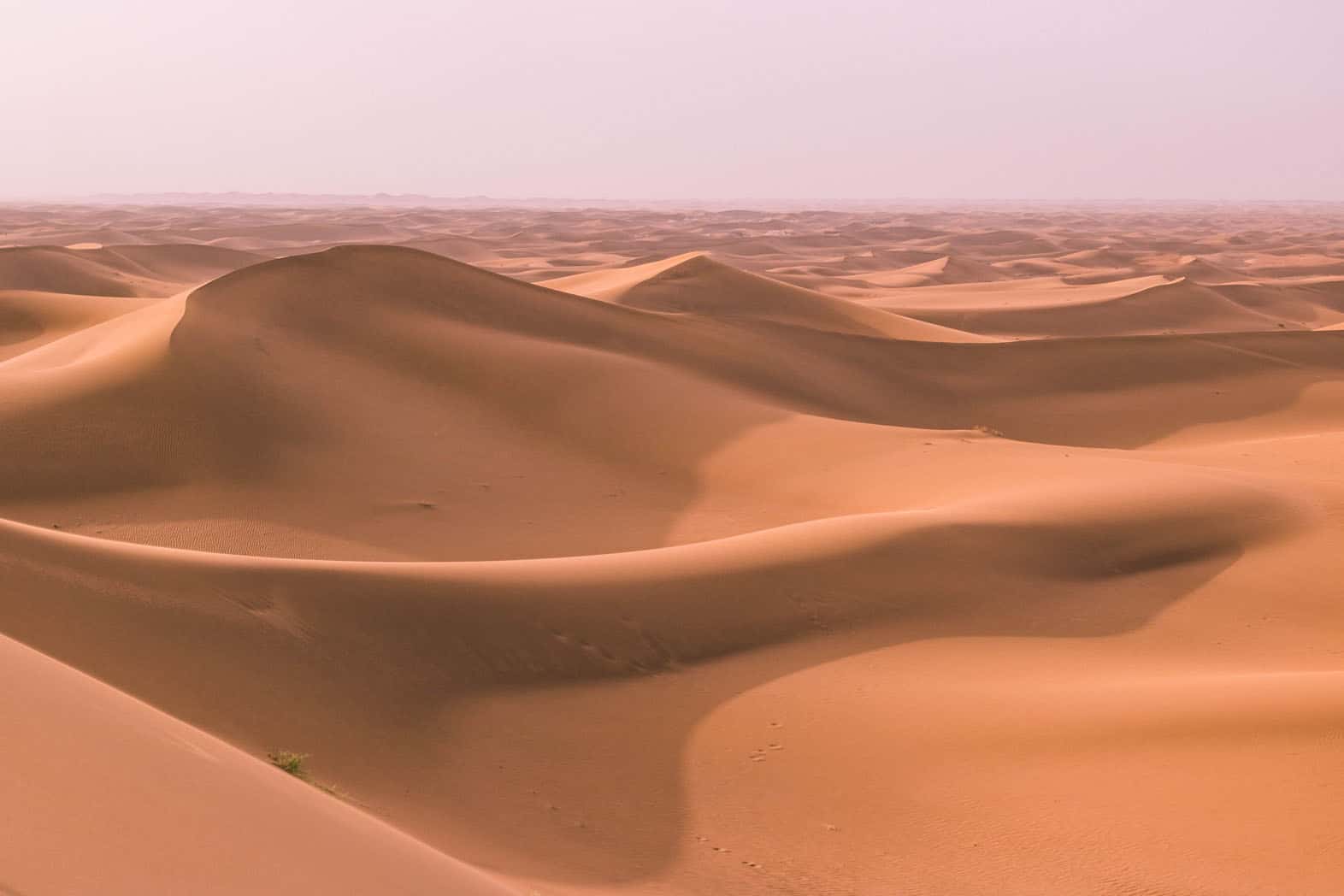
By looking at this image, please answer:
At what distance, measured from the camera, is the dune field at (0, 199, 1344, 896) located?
20.3 ft

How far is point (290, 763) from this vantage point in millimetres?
6328

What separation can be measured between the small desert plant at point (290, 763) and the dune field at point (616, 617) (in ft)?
Answer: 0.62

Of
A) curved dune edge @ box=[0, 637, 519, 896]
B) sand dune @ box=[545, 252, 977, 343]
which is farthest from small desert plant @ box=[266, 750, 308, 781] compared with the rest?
sand dune @ box=[545, 252, 977, 343]

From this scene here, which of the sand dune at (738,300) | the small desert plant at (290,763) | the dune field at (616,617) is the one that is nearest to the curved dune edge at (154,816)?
the dune field at (616,617)

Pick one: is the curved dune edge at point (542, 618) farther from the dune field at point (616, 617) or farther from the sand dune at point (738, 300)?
the sand dune at point (738, 300)

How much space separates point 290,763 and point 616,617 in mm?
3773

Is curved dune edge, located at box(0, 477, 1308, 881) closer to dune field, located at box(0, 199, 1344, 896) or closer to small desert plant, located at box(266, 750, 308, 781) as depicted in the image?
dune field, located at box(0, 199, 1344, 896)

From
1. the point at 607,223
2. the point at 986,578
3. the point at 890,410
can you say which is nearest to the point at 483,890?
the point at 986,578

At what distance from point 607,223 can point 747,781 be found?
10993 cm

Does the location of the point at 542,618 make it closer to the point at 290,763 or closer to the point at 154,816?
the point at 290,763

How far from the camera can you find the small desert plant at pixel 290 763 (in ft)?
20.7

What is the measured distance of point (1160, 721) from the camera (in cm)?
793

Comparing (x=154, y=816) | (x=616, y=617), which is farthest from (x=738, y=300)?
(x=154, y=816)

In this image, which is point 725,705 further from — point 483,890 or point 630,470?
point 630,470
